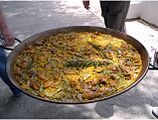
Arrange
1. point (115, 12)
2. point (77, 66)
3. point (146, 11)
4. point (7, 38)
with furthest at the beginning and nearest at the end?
point (146, 11)
point (115, 12)
point (7, 38)
point (77, 66)

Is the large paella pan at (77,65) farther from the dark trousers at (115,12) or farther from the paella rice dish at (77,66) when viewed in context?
the dark trousers at (115,12)

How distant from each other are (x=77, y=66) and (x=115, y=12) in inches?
53.9

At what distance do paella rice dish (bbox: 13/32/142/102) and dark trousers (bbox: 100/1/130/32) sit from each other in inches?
31.5

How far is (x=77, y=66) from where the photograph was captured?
7.17 ft

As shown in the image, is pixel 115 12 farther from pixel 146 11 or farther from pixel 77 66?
pixel 146 11

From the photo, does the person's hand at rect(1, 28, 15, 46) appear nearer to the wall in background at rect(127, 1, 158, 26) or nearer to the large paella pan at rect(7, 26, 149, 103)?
the large paella pan at rect(7, 26, 149, 103)

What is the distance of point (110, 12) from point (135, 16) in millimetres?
2792

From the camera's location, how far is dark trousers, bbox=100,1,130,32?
10.8 ft

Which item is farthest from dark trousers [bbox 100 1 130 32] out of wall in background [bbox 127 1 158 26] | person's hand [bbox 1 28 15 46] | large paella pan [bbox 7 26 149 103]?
wall in background [bbox 127 1 158 26]

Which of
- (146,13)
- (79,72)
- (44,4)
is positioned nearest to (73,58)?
(79,72)

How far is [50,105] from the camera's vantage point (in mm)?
3316

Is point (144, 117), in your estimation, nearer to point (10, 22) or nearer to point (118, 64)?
point (118, 64)

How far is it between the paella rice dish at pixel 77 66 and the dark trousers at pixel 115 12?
80 cm

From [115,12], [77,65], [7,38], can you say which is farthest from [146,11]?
[77,65]
